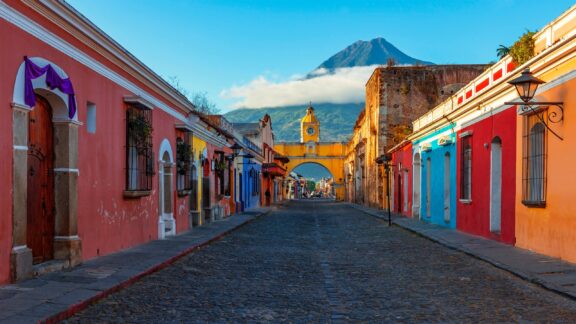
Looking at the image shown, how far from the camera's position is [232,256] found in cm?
1173

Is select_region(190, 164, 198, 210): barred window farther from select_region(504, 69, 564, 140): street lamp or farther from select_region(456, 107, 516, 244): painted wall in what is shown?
select_region(504, 69, 564, 140): street lamp

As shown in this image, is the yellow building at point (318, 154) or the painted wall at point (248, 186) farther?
the yellow building at point (318, 154)

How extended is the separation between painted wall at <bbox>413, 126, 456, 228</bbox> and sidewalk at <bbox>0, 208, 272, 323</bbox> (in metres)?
9.56

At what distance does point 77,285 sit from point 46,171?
90.8 inches

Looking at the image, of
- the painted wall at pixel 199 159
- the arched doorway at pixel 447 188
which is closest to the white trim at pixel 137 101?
the painted wall at pixel 199 159

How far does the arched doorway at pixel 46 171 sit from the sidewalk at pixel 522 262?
6.57 m

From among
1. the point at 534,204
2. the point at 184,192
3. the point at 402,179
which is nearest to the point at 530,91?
the point at 534,204

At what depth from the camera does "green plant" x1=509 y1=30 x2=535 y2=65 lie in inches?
464

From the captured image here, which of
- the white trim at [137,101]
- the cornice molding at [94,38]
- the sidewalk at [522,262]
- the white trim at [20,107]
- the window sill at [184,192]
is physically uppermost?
the cornice molding at [94,38]

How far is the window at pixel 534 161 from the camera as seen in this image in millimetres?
11133

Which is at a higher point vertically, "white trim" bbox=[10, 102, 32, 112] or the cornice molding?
the cornice molding

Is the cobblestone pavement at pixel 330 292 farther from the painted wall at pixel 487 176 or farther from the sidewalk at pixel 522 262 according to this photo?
the painted wall at pixel 487 176

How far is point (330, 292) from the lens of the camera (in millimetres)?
7582

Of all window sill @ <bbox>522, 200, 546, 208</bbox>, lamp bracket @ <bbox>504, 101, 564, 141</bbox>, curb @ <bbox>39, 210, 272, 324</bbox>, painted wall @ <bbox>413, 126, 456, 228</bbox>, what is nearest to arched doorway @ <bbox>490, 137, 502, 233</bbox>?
window sill @ <bbox>522, 200, 546, 208</bbox>
